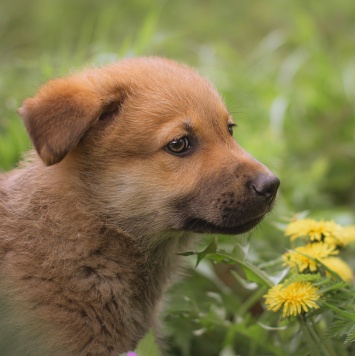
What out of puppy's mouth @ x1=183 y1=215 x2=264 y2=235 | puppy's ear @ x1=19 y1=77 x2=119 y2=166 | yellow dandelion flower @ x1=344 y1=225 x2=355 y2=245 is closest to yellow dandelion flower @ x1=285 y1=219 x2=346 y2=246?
yellow dandelion flower @ x1=344 y1=225 x2=355 y2=245

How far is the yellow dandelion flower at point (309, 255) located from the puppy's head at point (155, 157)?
0.82 ft

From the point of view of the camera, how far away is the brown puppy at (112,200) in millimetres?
2879

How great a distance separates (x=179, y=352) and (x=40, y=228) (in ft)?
4.90

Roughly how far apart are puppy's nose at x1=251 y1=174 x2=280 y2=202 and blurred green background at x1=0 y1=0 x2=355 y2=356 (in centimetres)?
59

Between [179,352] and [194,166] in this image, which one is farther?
[179,352]

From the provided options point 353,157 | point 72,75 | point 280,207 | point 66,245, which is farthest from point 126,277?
point 353,157

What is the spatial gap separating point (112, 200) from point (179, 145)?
1.35ft

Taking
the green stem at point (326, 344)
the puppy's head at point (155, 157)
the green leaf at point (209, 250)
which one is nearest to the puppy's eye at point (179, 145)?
the puppy's head at point (155, 157)

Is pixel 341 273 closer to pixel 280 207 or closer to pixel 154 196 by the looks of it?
pixel 154 196

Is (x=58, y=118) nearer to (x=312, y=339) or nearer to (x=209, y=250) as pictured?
(x=209, y=250)

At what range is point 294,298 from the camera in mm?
2807

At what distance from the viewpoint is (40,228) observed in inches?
119

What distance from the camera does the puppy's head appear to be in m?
2.91

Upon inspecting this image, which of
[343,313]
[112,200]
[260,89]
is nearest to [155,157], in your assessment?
[112,200]
